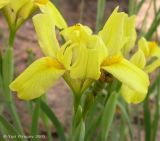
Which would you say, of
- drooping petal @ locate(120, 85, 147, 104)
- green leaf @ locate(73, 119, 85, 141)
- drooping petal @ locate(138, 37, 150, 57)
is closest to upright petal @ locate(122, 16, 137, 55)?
drooping petal @ locate(138, 37, 150, 57)

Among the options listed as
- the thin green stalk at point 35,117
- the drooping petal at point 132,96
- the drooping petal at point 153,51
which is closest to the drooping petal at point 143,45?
the drooping petal at point 153,51

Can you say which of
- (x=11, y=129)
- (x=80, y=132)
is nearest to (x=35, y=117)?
(x=11, y=129)

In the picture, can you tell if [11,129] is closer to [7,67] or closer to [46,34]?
[7,67]

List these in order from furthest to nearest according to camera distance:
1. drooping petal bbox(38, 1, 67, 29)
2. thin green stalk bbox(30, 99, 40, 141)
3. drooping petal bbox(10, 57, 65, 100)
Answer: thin green stalk bbox(30, 99, 40, 141)
drooping petal bbox(38, 1, 67, 29)
drooping petal bbox(10, 57, 65, 100)

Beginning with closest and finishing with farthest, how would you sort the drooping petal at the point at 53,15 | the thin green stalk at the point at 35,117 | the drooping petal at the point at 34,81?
the drooping petal at the point at 34,81
the drooping petal at the point at 53,15
the thin green stalk at the point at 35,117

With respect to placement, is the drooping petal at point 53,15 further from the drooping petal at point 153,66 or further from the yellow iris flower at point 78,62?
the drooping petal at point 153,66

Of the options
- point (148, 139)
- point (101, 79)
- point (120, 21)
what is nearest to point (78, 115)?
point (101, 79)

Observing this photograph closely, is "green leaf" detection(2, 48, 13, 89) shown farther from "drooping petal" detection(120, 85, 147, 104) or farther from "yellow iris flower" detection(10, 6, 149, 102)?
"drooping petal" detection(120, 85, 147, 104)
